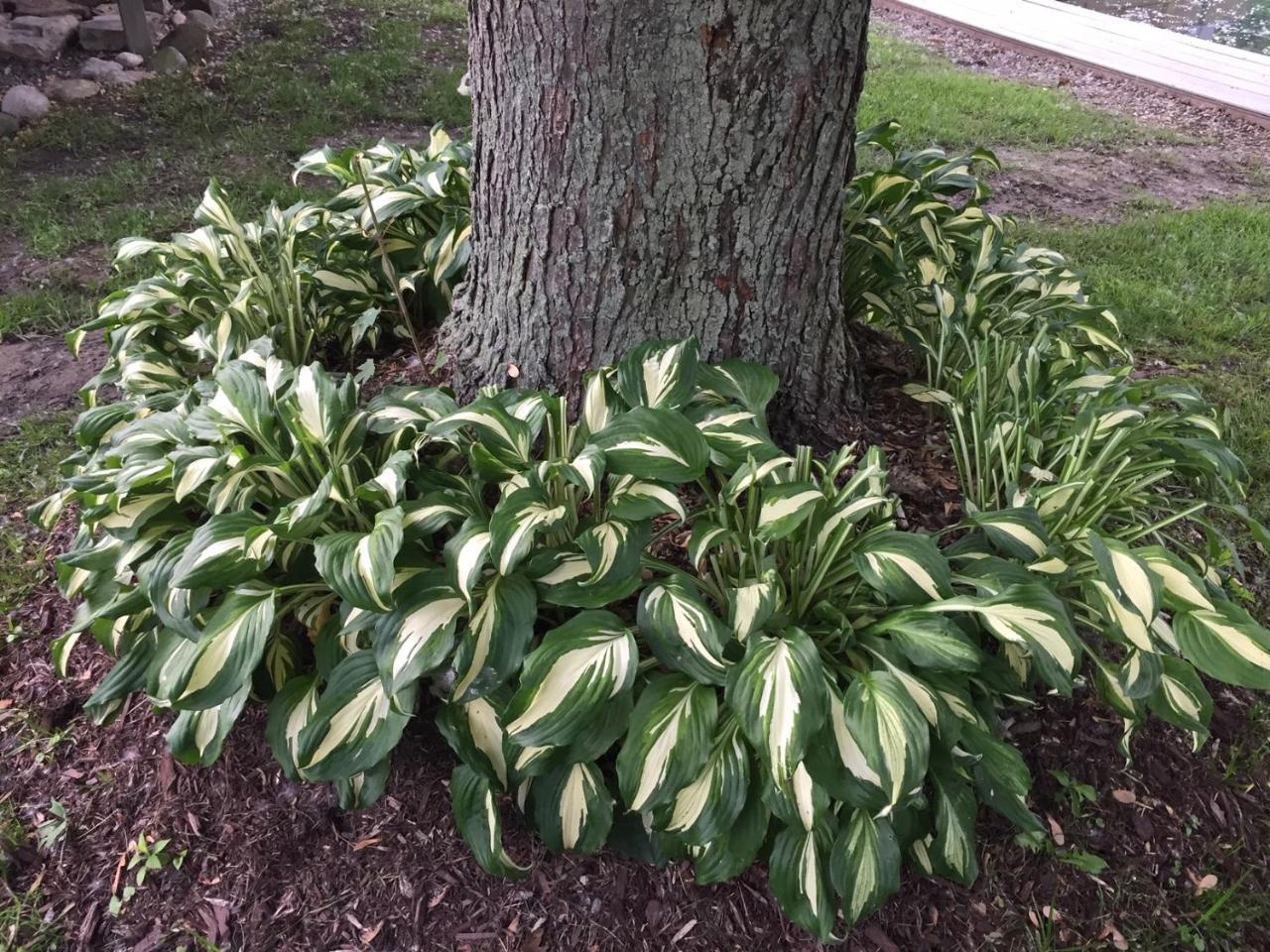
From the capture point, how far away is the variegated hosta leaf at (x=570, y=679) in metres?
1.47

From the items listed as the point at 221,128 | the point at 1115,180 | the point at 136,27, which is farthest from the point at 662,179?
the point at 136,27

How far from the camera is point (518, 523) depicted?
5.29ft

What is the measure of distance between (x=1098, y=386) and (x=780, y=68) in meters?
1.14

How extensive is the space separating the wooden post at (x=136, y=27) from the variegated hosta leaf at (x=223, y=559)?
19.1 ft

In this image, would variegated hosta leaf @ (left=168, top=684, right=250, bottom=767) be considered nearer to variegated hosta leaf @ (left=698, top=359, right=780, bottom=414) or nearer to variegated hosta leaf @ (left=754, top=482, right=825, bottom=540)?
variegated hosta leaf @ (left=754, top=482, right=825, bottom=540)

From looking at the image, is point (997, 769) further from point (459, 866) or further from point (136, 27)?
point (136, 27)

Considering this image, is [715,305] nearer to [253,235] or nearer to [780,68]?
[780,68]

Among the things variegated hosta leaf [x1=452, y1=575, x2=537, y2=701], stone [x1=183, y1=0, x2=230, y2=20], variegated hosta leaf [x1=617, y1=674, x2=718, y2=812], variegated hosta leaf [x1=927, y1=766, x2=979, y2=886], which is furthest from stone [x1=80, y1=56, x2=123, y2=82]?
variegated hosta leaf [x1=927, y1=766, x2=979, y2=886]

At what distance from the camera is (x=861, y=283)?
2658 mm

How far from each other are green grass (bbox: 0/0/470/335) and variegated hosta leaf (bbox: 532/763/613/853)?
306 cm

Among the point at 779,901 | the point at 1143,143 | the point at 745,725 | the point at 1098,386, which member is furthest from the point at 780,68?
the point at 1143,143

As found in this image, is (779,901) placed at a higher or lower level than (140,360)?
lower

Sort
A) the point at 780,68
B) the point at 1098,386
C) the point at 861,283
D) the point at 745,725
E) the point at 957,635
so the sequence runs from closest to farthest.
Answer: the point at 745,725 < the point at 957,635 < the point at 780,68 < the point at 1098,386 < the point at 861,283

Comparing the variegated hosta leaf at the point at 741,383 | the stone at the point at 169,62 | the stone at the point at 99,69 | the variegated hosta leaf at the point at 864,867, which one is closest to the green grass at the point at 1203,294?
the variegated hosta leaf at the point at 741,383
